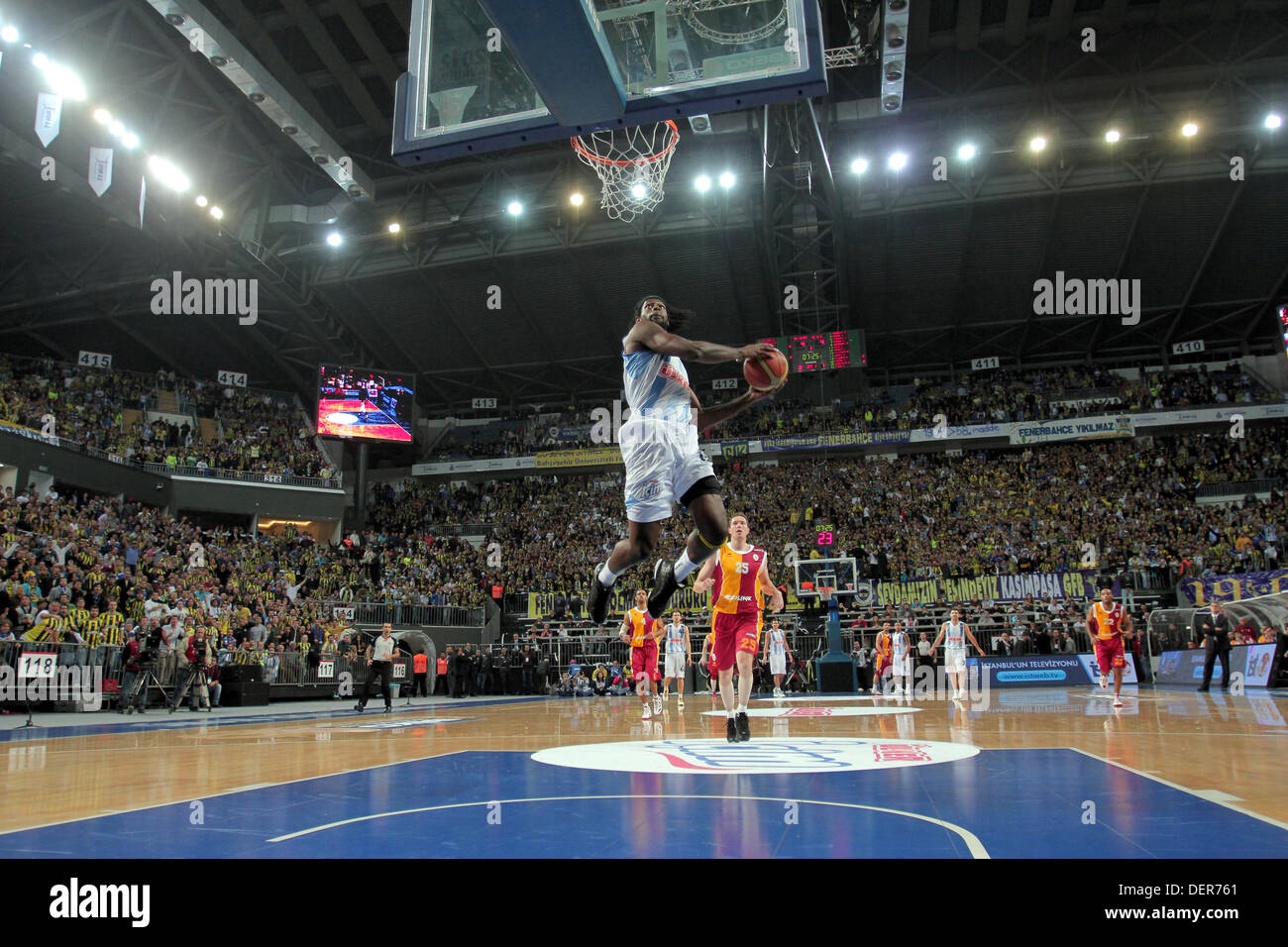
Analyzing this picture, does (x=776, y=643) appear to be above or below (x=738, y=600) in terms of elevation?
below

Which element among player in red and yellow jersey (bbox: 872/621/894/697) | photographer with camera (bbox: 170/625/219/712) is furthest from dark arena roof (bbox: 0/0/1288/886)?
photographer with camera (bbox: 170/625/219/712)

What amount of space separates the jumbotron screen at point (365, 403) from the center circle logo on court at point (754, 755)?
94.8ft

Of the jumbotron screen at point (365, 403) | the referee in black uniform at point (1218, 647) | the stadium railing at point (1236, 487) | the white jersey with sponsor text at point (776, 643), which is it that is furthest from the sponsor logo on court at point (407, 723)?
the stadium railing at point (1236, 487)

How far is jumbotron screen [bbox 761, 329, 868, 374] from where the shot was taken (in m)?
29.7

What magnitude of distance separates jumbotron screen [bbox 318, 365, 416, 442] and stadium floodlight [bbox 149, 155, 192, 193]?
341 inches

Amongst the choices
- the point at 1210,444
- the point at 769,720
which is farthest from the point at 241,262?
the point at 1210,444

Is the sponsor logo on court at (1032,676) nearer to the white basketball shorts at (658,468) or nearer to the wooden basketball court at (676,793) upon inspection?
the wooden basketball court at (676,793)

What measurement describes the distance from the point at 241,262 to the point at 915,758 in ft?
102

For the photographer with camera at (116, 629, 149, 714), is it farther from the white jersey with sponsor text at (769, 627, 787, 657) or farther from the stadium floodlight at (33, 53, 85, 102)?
the stadium floodlight at (33, 53, 85, 102)

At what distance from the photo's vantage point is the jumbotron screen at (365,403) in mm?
33531

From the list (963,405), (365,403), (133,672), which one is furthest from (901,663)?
(365,403)

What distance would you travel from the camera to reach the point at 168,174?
1052 inches

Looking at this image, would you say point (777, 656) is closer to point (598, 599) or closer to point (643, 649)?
point (643, 649)

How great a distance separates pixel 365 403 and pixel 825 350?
61.4 feet
